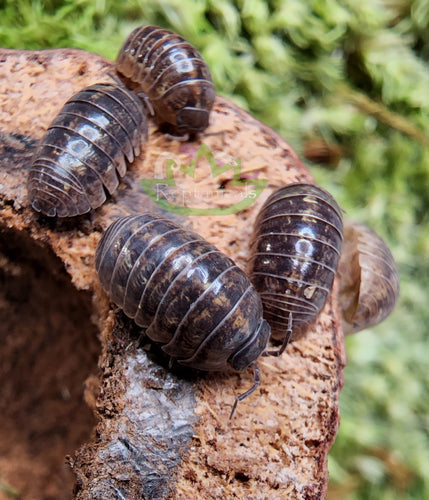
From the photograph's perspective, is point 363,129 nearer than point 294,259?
No

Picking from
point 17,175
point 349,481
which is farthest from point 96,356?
point 349,481

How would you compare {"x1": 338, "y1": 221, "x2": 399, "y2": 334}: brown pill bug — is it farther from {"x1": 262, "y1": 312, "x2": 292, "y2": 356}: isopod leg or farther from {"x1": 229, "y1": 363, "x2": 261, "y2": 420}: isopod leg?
{"x1": 229, "y1": 363, "x2": 261, "y2": 420}: isopod leg

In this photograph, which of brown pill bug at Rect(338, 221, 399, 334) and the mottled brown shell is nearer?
the mottled brown shell

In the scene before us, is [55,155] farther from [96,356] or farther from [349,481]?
[349,481]

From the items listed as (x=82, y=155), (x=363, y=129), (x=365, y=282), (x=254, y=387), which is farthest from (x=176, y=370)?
(x=363, y=129)

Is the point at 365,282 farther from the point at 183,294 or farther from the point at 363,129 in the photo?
the point at 363,129

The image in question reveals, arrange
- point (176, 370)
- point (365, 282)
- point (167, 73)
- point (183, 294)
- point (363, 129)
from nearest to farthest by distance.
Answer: point (183, 294), point (176, 370), point (167, 73), point (365, 282), point (363, 129)

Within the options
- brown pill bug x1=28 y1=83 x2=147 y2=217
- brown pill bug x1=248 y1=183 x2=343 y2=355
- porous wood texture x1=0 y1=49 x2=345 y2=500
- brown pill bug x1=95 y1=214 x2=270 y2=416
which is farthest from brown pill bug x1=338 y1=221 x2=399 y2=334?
brown pill bug x1=28 y1=83 x2=147 y2=217
